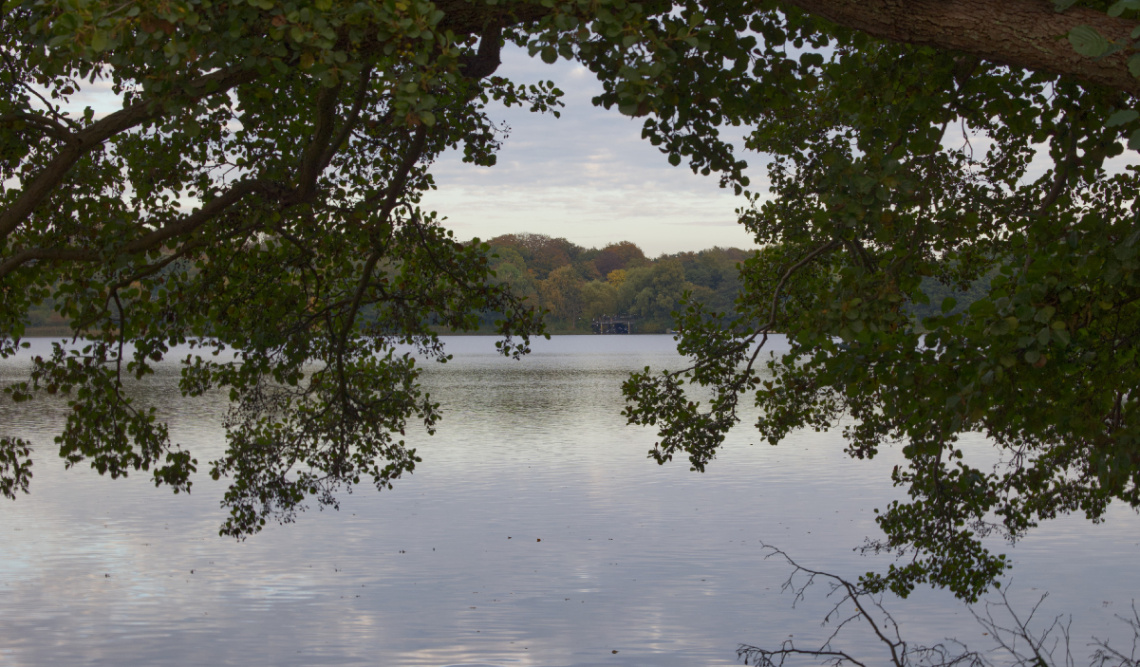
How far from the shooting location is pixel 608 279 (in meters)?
137

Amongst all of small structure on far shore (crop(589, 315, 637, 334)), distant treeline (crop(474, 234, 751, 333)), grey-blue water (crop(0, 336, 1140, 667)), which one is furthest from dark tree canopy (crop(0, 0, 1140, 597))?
small structure on far shore (crop(589, 315, 637, 334))

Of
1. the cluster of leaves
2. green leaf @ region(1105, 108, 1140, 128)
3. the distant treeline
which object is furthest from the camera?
the distant treeline

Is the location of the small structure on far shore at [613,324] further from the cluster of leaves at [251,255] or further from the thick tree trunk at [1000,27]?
the thick tree trunk at [1000,27]

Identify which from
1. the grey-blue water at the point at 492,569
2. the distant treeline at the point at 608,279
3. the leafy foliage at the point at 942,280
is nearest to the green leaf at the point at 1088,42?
the leafy foliage at the point at 942,280

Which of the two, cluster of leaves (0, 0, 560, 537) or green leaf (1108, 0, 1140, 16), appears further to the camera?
cluster of leaves (0, 0, 560, 537)

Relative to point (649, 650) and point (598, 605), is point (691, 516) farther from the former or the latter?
point (649, 650)

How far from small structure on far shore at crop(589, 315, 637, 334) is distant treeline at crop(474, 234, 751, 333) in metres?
0.61

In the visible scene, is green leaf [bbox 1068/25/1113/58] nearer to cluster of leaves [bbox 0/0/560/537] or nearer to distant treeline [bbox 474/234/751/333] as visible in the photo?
cluster of leaves [bbox 0/0/560/537]

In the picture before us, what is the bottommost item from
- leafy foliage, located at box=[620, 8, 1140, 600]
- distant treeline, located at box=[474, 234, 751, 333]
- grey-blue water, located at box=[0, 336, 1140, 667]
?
grey-blue water, located at box=[0, 336, 1140, 667]

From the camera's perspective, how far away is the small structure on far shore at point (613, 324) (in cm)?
12756

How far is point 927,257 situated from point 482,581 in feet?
23.1

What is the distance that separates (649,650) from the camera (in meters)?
10.6

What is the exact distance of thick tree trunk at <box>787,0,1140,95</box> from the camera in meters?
4.39

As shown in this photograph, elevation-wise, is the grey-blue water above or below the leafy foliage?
below
